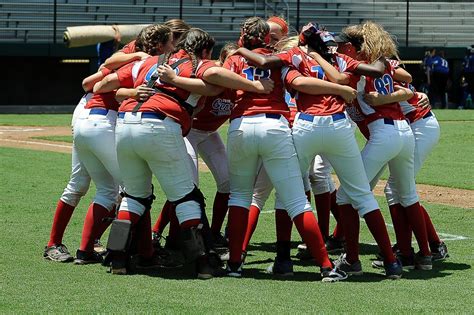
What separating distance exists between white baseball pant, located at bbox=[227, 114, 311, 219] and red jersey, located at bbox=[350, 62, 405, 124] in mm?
727

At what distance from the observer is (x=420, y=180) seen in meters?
13.2

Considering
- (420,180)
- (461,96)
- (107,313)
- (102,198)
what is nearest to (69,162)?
(420,180)

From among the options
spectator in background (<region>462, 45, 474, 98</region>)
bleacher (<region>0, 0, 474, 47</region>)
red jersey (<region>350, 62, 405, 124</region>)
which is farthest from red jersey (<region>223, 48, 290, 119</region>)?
spectator in background (<region>462, 45, 474, 98</region>)

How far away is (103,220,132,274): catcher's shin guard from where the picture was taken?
278 inches

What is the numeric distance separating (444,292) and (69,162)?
9.56 m

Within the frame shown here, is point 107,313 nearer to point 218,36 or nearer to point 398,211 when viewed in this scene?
point 398,211

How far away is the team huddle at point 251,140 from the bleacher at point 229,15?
20.0m

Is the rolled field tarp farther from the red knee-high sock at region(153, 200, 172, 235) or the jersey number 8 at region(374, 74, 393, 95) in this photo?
the jersey number 8 at region(374, 74, 393, 95)

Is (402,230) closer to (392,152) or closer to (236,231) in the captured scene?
(392,152)

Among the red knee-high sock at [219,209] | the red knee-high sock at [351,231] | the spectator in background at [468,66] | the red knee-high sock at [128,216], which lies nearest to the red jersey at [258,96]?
the red knee-high sock at [351,231]

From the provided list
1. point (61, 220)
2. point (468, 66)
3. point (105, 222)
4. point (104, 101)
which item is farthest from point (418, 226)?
point (468, 66)

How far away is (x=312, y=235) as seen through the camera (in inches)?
272

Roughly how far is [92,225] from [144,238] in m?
0.44

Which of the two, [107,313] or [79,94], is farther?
[79,94]
